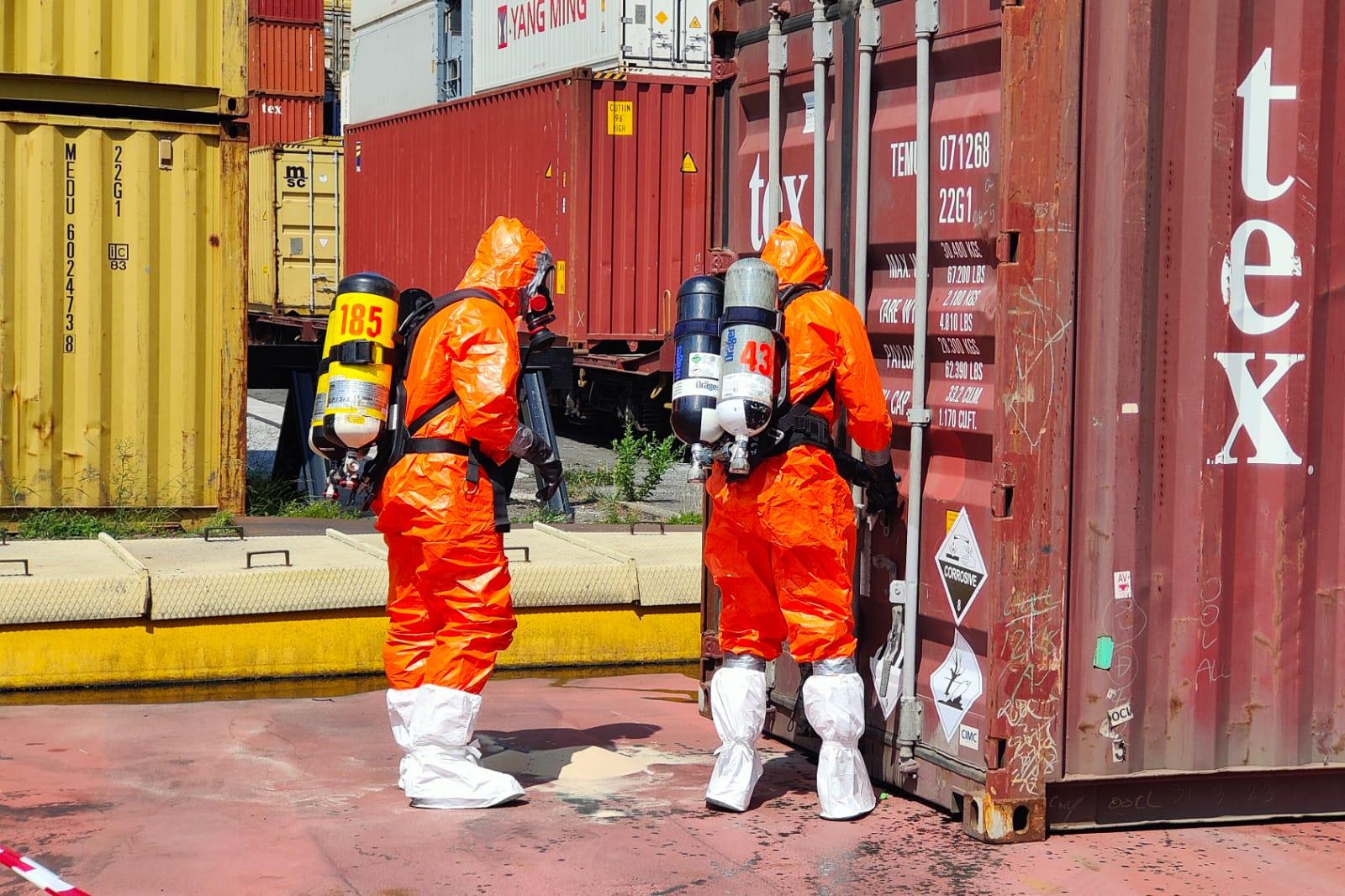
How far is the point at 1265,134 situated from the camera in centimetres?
516

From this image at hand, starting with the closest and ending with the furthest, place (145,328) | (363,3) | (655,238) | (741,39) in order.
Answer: (741,39), (145,328), (655,238), (363,3)

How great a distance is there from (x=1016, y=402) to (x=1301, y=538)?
3.60 ft

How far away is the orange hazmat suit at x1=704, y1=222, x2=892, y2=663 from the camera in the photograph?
5266 mm

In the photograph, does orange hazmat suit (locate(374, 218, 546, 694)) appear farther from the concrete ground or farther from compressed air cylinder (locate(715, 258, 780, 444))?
compressed air cylinder (locate(715, 258, 780, 444))

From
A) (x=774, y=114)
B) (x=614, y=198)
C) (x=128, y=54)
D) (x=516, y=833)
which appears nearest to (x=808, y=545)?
(x=516, y=833)

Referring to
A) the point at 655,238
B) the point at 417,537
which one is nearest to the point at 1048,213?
the point at 417,537

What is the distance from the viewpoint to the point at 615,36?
73.2ft

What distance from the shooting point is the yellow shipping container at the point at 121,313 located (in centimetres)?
1013

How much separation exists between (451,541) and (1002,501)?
67.6 inches

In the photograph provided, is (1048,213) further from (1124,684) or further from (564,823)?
(564,823)

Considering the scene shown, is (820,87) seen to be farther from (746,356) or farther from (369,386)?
(369,386)

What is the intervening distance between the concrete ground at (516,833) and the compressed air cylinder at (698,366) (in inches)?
49.1

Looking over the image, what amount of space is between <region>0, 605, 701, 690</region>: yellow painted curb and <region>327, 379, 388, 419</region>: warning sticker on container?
2.35 m

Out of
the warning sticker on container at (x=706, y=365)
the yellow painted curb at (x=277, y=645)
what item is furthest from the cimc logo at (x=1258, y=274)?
the yellow painted curb at (x=277, y=645)
